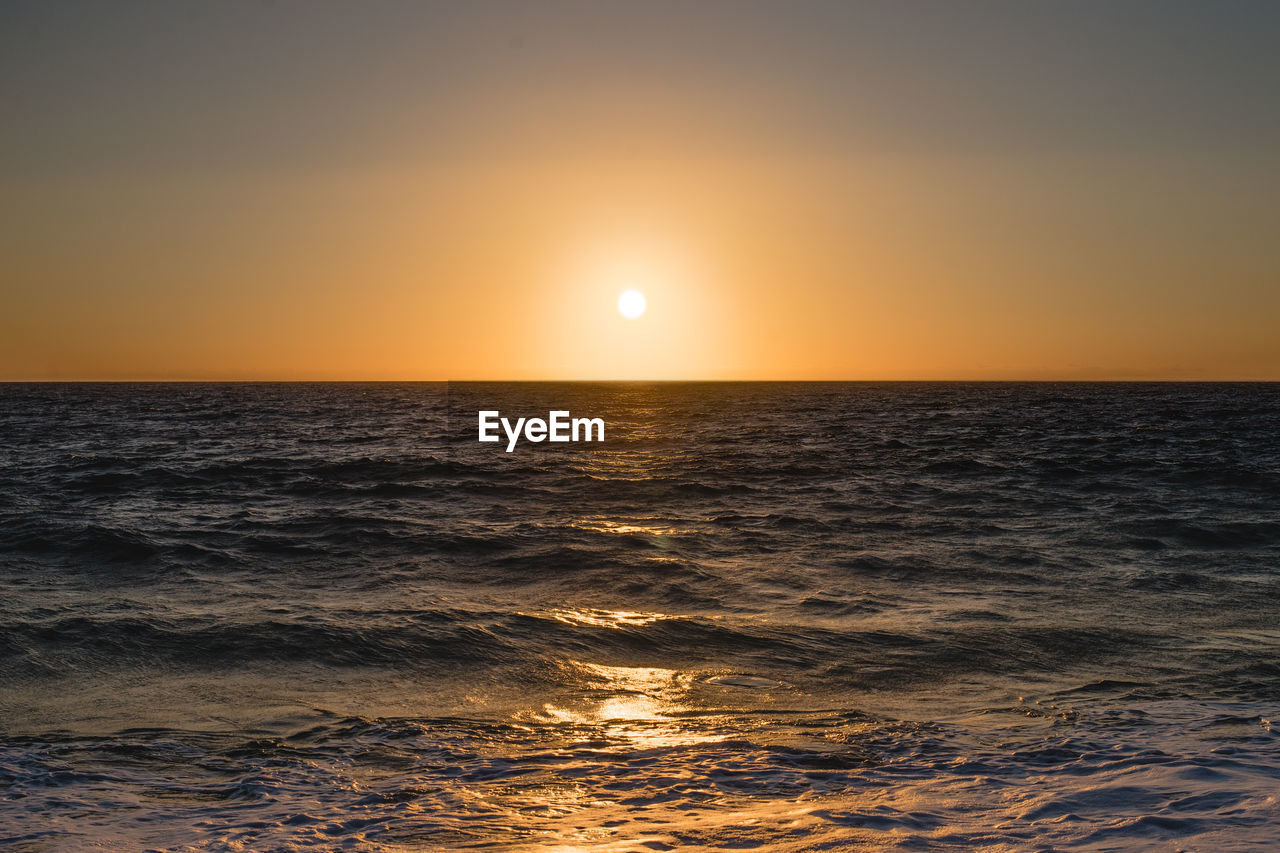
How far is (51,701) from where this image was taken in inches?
324

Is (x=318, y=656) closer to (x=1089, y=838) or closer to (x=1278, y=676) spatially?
(x=1089, y=838)

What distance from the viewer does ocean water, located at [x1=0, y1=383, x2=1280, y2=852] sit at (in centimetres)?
544

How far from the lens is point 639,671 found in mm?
9305

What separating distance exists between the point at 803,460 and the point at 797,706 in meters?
26.0

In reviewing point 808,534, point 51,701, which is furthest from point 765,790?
point 808,534

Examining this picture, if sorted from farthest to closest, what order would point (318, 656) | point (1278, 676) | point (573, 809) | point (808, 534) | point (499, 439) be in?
point (499, 439) → point (808, 534) → point (318, 656) → point (1278, 676) → point (573, 809)

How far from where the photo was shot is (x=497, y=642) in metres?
10.2

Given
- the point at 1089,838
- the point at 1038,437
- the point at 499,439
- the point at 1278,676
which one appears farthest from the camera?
the point at 499,439

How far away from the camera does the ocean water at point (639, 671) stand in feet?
17.8

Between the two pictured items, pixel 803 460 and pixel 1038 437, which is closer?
pixel 803 460

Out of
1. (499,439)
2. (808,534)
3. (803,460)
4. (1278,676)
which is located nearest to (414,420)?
(499,439)

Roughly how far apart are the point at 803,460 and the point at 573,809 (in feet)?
94.1

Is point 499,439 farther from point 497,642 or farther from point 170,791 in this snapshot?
point 170,791

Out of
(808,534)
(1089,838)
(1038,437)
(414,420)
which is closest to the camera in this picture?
(1089,838)
